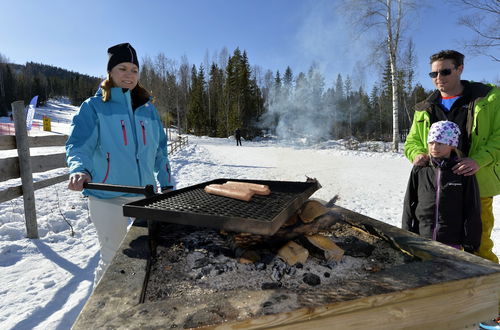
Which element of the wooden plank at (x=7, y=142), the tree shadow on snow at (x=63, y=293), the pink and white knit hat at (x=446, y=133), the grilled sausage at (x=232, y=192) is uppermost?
the wooden plank at (x=7, y=142)

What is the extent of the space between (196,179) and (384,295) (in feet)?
25.9

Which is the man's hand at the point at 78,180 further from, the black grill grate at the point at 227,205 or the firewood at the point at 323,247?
the firewood at the point at 323,247

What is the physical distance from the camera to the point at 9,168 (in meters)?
3.80

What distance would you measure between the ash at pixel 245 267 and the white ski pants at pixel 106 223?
60cm

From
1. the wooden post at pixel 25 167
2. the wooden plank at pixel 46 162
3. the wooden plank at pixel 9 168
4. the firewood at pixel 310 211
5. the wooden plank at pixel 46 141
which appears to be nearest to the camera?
the firewood at pixel 310 211

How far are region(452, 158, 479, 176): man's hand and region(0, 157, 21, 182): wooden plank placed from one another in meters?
5.27

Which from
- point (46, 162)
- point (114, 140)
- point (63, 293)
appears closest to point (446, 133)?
point (114, 140)

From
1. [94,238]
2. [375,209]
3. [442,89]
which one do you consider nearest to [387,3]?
[375,209]

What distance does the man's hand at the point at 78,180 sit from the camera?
5.49 ft

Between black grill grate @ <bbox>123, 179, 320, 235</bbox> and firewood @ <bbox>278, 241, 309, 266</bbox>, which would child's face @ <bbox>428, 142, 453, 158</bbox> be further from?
firewood @ <bbox>278, 241, 309, 266</bbox>

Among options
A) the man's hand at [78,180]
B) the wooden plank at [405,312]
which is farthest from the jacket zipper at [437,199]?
the man's hand at [78,180]

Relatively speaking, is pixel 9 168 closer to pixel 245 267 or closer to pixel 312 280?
pixel 245 267

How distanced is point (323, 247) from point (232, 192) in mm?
696

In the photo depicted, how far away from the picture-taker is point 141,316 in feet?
3.28
